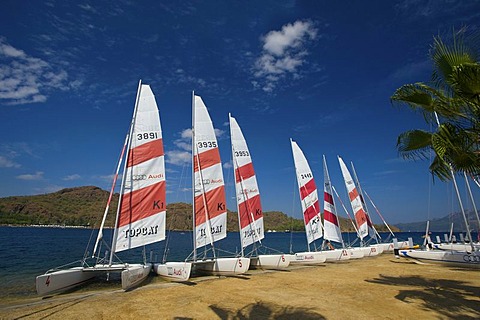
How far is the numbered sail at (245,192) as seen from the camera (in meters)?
16.9

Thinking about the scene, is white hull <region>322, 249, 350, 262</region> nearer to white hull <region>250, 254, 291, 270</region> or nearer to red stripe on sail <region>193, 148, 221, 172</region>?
white hull <region>250, 254, 291, 270</region>

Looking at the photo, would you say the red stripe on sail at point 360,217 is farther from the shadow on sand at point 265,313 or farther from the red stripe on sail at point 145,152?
the shadow on sand at point 265,313

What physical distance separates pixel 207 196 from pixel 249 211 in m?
3.12

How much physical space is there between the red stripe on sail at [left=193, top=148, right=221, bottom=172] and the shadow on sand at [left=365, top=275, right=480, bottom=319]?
32.1 feet

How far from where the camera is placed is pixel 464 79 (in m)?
5.64

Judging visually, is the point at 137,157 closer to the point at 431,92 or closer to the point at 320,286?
the point at 320,286

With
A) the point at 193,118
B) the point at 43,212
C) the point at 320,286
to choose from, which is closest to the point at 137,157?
the point at 193,118

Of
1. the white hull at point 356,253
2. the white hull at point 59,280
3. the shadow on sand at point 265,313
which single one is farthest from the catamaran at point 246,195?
the white hull at point 356,253

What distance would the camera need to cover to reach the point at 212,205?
612 inches

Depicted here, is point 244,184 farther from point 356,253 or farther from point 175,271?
point 356,253

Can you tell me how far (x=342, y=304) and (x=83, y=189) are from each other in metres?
170

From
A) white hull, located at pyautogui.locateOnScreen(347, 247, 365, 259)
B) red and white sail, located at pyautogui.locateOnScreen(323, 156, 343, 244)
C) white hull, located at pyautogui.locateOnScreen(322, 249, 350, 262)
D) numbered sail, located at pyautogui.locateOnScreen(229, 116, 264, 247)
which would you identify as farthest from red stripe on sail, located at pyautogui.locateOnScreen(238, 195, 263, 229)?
white hull, located at pyautogui.locateOnScreen(347, 247, 365, 259)

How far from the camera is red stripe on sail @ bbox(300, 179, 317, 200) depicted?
21109 millimetres

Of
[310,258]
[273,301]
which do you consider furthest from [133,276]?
[310,258]
